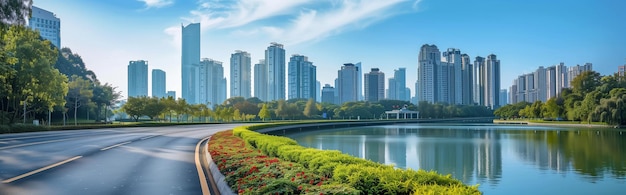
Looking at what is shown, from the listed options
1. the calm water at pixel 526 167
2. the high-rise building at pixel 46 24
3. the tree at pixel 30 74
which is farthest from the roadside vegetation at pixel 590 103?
the high-rise building at pixel 46 24

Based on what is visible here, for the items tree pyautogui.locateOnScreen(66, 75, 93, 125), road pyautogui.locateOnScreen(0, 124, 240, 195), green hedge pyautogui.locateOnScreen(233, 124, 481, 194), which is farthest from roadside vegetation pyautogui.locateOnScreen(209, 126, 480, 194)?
tree pyautogui.locateOnScreen(66, 75, 93, 125)

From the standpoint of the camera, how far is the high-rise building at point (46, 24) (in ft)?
581

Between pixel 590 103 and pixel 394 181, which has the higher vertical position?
pixel 590 103

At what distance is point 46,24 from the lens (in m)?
179

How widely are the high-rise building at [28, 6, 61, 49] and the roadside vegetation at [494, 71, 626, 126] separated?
173870 mm

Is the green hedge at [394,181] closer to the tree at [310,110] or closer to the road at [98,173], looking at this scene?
the road at [98,173]

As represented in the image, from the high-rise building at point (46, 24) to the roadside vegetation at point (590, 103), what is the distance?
17387 cm

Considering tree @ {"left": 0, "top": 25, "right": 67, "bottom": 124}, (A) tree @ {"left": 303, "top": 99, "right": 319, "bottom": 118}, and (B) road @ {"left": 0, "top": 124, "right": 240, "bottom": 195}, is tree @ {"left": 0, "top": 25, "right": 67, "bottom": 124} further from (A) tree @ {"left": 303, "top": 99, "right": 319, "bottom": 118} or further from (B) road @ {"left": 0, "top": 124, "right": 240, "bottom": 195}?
(A) tree @ {"left": 303, "top": 99, "right": 319, "bottom": 118}

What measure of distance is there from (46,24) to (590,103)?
186 m

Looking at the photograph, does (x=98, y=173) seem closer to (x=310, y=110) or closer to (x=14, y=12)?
(x=14, y=12)

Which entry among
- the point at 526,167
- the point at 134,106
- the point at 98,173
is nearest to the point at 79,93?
the point at 134,106

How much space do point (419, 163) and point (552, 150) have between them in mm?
12022

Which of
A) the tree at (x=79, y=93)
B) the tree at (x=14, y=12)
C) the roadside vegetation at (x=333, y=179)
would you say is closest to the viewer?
the roadside vegetation at (x=333, y=179)

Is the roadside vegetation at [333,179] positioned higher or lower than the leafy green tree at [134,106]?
lower
